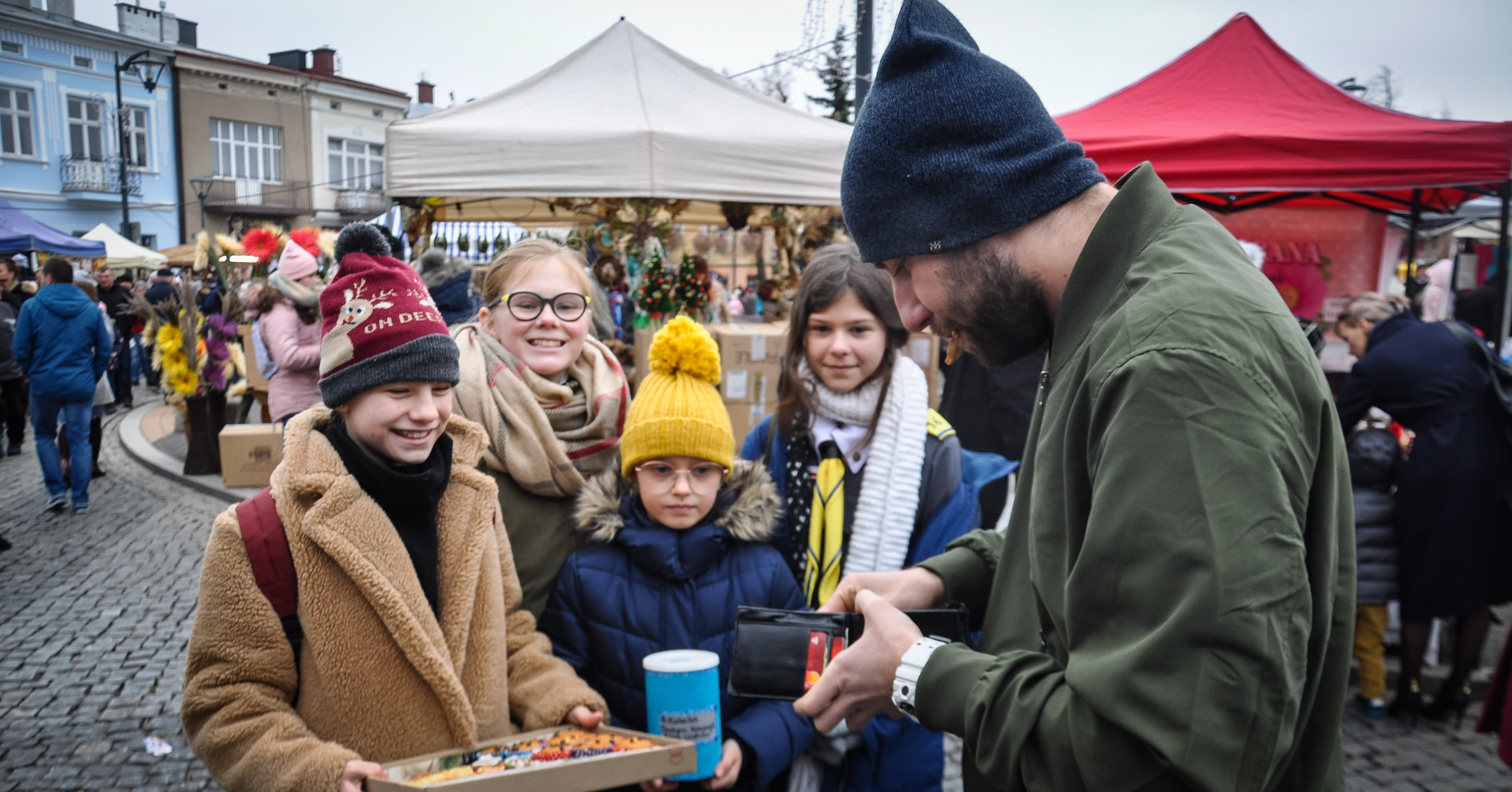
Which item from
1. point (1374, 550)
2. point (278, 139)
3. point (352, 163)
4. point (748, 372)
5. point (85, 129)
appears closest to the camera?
point (1374, 550)

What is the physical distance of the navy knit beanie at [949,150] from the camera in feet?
4.03

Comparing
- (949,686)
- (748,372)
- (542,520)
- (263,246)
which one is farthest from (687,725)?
(263,246)

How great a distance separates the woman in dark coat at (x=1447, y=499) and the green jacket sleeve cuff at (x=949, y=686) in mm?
4036

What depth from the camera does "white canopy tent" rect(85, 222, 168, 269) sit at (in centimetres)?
2386

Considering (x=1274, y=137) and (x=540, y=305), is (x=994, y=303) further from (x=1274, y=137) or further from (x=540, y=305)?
(x=1274, y=137)

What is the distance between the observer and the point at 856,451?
103 inches

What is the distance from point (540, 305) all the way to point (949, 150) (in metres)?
1.66

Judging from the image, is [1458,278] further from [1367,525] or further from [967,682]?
[967,682]

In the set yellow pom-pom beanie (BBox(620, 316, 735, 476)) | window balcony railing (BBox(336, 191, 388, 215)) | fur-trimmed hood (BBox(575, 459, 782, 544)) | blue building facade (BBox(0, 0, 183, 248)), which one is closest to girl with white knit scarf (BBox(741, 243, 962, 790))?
fur-trimmed hood (BBox(575, 459, 782, 544))

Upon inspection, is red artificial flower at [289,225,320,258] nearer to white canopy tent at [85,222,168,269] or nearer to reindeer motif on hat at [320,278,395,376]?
reindeer motif on hat at [320,278,395,376]

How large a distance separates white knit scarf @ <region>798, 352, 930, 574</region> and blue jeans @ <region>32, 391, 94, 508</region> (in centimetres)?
758

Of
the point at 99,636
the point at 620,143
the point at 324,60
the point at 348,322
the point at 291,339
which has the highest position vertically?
the point at 324,60

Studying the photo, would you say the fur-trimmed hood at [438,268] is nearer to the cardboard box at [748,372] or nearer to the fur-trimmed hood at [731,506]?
the cardboard box at [748,372]

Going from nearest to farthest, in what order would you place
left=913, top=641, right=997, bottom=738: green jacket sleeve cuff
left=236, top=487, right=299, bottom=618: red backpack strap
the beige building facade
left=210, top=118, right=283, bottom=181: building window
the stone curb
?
1. left=913, top=641, right=997, bottom=738: green jacket sleeve cuff
2. left=236, top=487, right=299, bottom=618: red backpack strap
3. the stone curb
4. the beige building facade
5. left=210, top=118, right=283, bottom=181: building window
